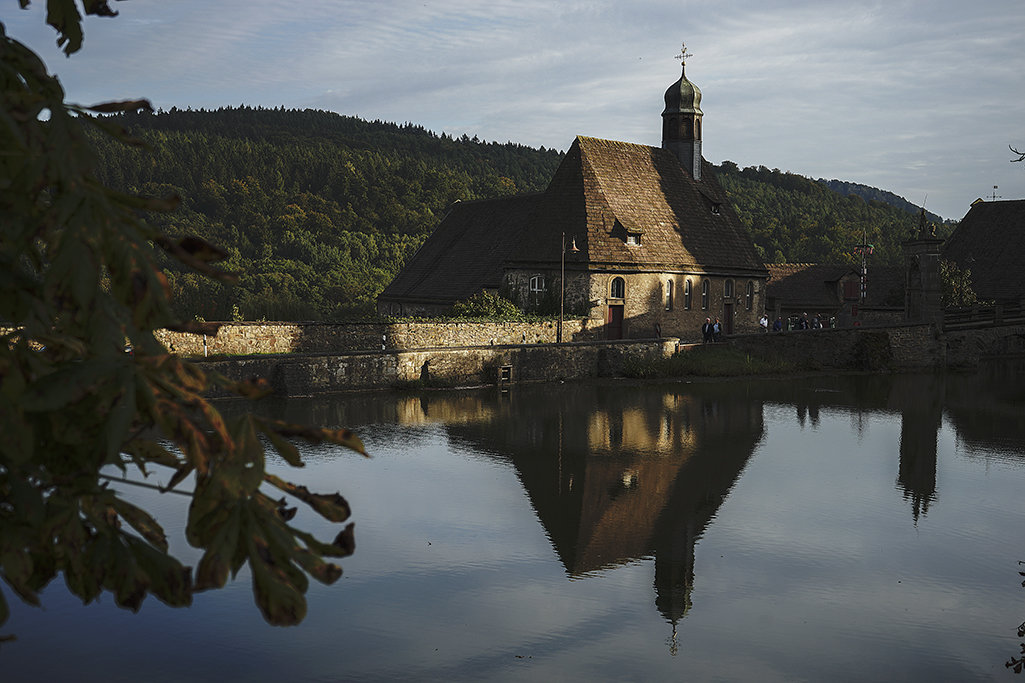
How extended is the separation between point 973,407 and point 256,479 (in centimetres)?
3077

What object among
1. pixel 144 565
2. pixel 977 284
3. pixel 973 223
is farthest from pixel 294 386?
pixel 973 223

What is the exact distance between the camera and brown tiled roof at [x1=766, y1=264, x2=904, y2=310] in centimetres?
6297

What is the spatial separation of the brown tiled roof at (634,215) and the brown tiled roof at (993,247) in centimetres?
1756

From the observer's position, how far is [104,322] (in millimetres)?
2561

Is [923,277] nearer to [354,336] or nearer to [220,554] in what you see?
[354,336]

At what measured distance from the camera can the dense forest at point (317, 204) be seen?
74.8 meters

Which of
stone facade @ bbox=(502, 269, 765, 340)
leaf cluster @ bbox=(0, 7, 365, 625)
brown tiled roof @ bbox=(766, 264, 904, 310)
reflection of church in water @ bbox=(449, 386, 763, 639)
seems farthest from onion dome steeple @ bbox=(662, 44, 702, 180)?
leaf cluster @ bbox=(0, 7, 365, 625)

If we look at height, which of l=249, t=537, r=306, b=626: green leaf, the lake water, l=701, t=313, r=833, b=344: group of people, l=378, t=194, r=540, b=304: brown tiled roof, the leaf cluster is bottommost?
the lake water

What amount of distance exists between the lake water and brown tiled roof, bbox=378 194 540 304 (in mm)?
23019

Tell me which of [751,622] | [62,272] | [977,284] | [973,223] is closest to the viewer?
[62,272]

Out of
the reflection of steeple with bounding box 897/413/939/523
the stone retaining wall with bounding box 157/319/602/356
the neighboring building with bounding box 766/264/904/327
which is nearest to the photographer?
the reflection of steeple with bounding box 897/413/939/523

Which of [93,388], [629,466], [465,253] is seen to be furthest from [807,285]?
[93,388]

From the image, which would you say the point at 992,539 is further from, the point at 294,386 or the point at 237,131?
the point at 237,131

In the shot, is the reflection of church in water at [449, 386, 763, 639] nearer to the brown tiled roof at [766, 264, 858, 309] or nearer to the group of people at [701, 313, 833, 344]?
the group of people at [701, 313, 833, 344]
